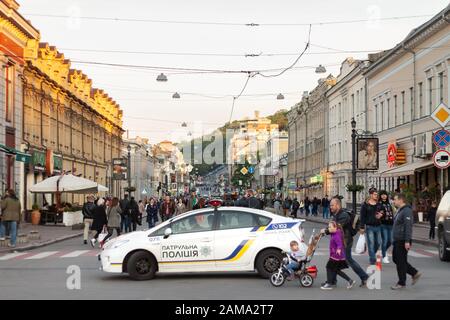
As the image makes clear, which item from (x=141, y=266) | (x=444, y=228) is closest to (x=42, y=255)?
(x=141, y=266)

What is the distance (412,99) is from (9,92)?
77.4ft

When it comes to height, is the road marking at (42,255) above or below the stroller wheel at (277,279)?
below

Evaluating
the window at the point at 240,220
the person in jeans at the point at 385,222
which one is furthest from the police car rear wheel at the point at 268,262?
the person in jeans at the point at 385,222

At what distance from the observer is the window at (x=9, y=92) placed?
41816 mm

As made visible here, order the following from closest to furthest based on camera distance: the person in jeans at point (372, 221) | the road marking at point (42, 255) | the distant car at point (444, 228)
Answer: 1. the person in jeans at point (372, 221)
2. the distant car at point (444, 228)
3. the road marking at point (42, 255)

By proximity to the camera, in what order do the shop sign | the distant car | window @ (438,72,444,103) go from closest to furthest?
the distant car
window @ (438,72,444,103)
the shop sign

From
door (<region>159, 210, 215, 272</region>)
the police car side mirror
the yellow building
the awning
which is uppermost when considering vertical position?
the yellow building

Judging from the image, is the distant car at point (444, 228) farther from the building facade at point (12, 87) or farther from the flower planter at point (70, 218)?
the flower planter at point (70, 218)

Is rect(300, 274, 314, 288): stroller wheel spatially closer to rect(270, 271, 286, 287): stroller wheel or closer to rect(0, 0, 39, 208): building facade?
rect(270, 271, 286, 287): stroller wheel

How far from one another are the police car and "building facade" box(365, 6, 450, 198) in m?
25.1

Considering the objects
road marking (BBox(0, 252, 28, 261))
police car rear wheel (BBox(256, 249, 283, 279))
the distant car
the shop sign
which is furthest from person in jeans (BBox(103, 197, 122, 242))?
the shop sign

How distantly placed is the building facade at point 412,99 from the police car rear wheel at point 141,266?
26.2m

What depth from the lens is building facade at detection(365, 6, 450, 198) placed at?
41.3 meters
